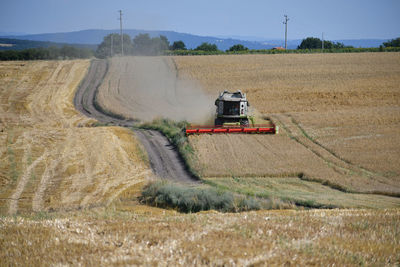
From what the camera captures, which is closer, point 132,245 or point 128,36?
point 132,245

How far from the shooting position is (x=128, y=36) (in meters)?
93.4

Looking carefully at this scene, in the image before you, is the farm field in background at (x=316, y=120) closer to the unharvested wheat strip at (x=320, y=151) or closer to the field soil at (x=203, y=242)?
the unharvested wheat strip at (x=320, y=151)

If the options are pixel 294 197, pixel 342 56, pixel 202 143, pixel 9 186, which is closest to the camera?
pixel 294 197

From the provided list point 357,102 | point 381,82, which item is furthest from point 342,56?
point 357,102

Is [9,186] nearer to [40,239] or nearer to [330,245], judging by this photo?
[40,239]

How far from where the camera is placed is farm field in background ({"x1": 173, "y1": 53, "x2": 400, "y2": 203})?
70.0 ft

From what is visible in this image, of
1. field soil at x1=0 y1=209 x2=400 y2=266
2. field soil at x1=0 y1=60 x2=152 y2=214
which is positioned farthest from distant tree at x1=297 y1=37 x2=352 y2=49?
field soil at x1=0 y1=209 x2=400 y2=266

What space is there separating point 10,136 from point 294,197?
20.6m

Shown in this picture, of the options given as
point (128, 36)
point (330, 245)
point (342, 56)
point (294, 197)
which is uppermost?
point (128, 36)

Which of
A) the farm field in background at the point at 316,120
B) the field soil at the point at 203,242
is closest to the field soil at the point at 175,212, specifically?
the field soil at the point at 203,242

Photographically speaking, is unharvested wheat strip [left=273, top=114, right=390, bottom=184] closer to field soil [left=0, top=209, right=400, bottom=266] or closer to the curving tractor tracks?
the curving tractor tracks

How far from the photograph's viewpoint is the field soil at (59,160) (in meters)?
17.2

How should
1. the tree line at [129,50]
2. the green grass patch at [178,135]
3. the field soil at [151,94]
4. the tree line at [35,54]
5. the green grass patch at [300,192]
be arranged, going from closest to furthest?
the green grass patch at [300,192]
the green grass patch at [178,135]
the field soil at [151,94]
the tree line at [35,54]
the tree line at [129,50]

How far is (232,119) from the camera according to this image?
96.0 ft
